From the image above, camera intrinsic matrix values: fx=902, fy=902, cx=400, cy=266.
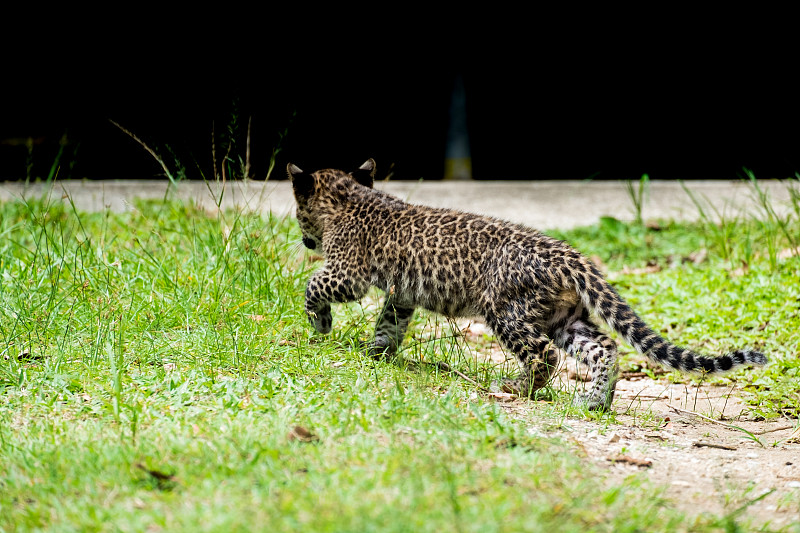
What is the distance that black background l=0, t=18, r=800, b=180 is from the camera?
47.2 ft

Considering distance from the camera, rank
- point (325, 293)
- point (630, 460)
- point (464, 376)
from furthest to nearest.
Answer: point (325, 293) → point (464, 376) → point (630, 460)

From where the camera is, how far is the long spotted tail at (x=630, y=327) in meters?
5.05

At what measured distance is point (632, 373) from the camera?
669 centimetres

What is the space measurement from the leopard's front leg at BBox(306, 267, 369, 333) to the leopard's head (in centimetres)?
60

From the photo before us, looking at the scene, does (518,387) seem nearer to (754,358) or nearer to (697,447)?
(697,447)

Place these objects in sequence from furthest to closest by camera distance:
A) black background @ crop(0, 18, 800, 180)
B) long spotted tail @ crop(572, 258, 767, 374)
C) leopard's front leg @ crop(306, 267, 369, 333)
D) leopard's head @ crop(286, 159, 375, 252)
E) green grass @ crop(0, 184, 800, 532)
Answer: black background @ crop(0, 18, 800, 180), leopard's head @ crop(286, 159, 375, 252), leopard's front leg @ crop(306, 267, 369, 333), long spotted tail @ crop(572, 258, 767, 374), green grass @ crop(0, 184, 800, 532)

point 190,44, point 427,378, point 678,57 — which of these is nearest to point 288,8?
point 190,44

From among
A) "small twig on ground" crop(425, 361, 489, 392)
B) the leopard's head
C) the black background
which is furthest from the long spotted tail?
the black background

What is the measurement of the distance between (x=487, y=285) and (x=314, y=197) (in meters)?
1.65

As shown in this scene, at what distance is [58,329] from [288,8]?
9.51 metres

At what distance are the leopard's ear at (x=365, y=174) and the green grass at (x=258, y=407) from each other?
31.3 inches

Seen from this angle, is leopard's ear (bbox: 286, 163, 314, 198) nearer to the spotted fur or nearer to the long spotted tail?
the spotted fur

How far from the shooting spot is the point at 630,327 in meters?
5.23

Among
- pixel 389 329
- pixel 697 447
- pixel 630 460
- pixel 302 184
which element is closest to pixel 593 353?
pixel 697 447
